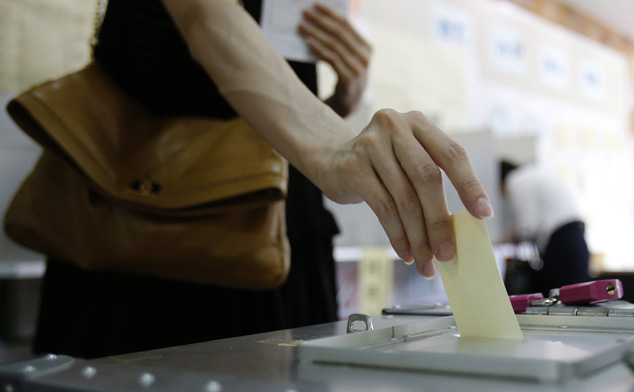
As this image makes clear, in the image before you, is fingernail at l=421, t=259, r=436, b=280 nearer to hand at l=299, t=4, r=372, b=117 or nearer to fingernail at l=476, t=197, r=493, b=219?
fingernail at l=476, t=197, r=493, b=219

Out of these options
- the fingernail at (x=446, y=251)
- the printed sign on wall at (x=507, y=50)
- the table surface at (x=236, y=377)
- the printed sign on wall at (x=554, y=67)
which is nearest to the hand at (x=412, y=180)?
the fingernail at (x=446, y=251)

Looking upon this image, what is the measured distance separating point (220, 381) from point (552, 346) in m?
0.19

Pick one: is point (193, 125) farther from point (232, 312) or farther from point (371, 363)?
point (371, 363)

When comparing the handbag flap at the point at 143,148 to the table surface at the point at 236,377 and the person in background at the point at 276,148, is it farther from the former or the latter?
the table surface at the point at 236,377

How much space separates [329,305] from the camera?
84cm

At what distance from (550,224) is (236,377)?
6.61 feet

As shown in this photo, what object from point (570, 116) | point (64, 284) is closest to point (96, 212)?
point (64, 284)

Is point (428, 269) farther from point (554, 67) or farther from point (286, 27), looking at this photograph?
point (554, 67)

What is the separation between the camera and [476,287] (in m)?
0.41

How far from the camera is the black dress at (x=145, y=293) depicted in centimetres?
70

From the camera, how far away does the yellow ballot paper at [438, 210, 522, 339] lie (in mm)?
400

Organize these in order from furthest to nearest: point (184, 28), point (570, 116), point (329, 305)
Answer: point (570, 116), point (329, 305), point (184, 28)

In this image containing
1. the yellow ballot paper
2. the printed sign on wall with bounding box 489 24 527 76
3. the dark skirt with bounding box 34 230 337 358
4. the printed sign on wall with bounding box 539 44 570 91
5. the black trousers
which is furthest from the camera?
the printed sign on wall with bounding box 539 44 570 91

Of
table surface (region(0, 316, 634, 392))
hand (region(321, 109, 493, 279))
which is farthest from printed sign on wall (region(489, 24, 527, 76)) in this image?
table surface (region(0, 316, 634, 392))
